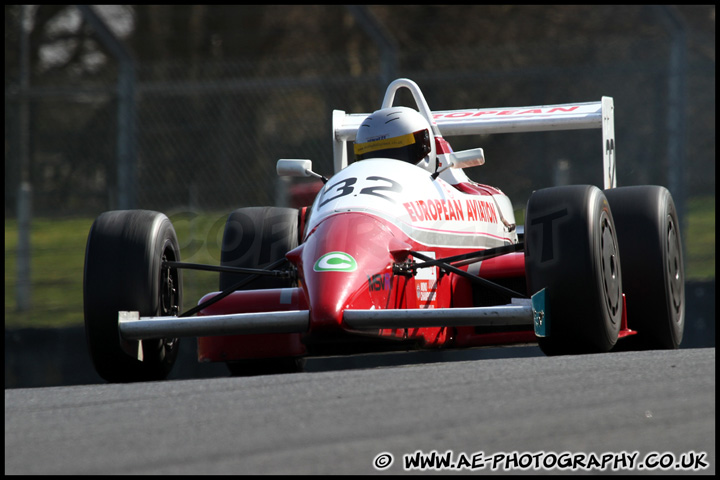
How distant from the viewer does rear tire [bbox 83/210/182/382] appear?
4926mm

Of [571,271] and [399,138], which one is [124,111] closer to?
[399,138]

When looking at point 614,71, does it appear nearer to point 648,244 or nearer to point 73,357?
point 648,244

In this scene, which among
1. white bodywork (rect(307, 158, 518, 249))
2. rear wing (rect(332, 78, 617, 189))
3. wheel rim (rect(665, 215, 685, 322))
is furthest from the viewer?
rear wing (rect(332, 78, 617, 189))

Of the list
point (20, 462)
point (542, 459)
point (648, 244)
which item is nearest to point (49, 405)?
point (20, 462)

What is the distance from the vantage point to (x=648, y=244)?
5.31 meters

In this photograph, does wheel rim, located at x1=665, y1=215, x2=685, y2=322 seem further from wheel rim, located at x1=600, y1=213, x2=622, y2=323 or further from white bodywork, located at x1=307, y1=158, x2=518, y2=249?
white bodywork, located at x1=307, y1=158, x2=518, y2=249

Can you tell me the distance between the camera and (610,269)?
480cm

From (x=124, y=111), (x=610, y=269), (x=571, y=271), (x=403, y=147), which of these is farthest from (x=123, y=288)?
(x=124, y=111)

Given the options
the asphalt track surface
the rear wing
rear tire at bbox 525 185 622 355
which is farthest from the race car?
the rear wing

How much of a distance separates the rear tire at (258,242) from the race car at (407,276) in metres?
0.94

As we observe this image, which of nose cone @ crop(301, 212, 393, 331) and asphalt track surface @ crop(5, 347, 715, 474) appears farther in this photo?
nose cone @ crop(301, 212, 393, 331)

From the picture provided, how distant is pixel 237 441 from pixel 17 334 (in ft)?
18.4

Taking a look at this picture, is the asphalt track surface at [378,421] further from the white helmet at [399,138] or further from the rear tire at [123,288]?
the white helmet at [399,138]

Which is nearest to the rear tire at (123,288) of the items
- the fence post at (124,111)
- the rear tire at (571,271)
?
the rear tire at (571,271)
